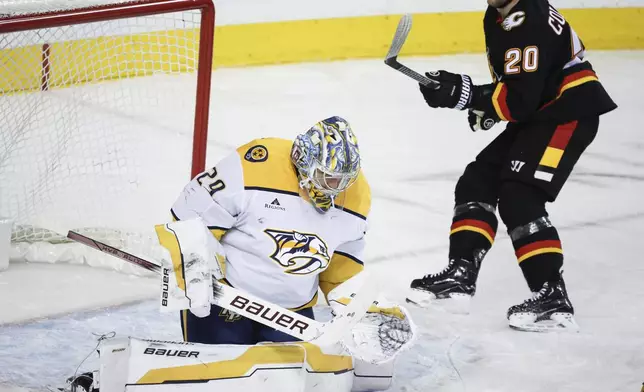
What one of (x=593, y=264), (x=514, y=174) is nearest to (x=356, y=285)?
(x=514, y=174)

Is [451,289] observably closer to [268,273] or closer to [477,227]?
[477,227]

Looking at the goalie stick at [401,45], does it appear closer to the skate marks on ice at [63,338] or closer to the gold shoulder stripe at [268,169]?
the gold shoulder stripe at [268,169]

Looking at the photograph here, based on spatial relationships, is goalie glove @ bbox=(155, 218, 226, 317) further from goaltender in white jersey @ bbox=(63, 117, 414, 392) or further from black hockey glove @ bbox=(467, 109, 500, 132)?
black hockey glove @ bbox=(467, 109, 500, 132)

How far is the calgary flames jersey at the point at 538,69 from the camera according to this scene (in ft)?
9.43

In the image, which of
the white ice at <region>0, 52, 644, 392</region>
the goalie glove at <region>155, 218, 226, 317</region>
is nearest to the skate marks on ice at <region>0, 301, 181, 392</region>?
the white ice at <region>0, 52, 644, 392</region>

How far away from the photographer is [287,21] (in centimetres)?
575

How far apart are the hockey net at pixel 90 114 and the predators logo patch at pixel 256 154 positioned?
64 cm

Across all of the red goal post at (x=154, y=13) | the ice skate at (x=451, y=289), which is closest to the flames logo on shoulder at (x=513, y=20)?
the ice skate at (x=451, y=289)

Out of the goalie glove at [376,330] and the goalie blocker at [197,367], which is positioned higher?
Answer: the goalie glove at [376,330]

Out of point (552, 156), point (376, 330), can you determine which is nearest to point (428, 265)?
point (552, 156)

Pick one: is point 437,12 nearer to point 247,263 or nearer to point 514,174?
point 514,174

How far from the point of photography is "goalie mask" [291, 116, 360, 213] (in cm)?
227

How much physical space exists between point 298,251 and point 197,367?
0.37 metres

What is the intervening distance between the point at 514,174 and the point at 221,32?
9.84ft
